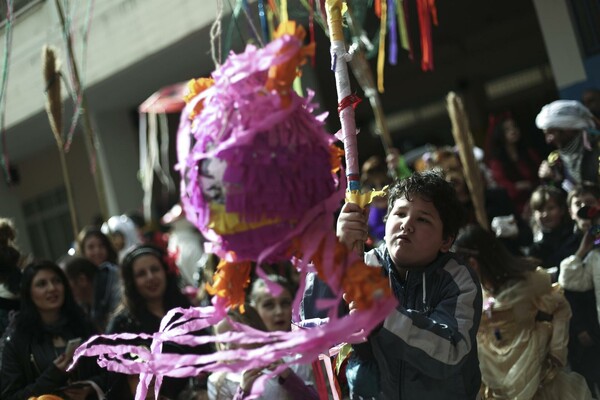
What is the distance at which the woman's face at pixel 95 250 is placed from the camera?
5.62 metres

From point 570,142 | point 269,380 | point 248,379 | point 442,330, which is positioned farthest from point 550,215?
point 442,330

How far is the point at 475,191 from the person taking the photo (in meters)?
5.02

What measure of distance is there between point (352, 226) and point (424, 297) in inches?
17.1

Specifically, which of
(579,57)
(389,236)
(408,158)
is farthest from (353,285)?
(408,158)

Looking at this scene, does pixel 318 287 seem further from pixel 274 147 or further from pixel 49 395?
pixel 49 395

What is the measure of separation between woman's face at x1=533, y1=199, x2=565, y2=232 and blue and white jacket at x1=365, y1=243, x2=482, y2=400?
82.8 inches

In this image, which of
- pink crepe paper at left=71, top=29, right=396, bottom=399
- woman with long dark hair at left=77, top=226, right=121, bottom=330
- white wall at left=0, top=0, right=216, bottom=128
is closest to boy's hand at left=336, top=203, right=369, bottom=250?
pink crepe paper at left=71, top=29, right=396, bottom=399

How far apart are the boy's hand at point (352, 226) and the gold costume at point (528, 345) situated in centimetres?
172

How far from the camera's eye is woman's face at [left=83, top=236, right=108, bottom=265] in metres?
5.62

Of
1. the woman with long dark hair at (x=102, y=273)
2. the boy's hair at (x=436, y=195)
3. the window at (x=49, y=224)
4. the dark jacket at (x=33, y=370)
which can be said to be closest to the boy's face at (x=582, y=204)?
the boy's hair at (x=436, y=195)

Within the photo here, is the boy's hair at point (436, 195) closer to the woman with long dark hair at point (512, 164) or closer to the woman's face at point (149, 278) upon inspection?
the woman's face at point (149, 278)

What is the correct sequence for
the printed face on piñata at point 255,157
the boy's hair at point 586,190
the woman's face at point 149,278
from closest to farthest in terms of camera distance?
1. the printed face on piñata at point 255,157
2. the boy's hair at point 586,190
3. the woman's face at point 149,278

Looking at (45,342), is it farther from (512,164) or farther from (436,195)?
(512,164)

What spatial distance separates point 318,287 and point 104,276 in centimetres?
299
